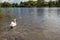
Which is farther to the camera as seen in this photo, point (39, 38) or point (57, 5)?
point (57, 5)

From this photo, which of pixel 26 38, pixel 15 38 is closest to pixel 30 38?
pixel 26 38

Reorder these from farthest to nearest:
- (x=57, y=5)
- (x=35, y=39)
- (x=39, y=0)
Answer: (x=57, y=5)
(x=39, y=0)
(x=35, y=39)

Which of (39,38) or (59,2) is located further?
(59,2)

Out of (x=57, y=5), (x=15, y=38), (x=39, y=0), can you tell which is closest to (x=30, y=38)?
(x=15, y=38)

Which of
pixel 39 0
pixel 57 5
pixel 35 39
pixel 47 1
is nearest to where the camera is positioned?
pixel 35 39

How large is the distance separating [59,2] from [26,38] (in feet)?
101

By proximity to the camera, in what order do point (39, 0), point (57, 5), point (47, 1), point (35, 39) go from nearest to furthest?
point (35, 39), point (39, 0), point (47, 1), point (57, 5)

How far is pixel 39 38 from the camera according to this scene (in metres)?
6.91

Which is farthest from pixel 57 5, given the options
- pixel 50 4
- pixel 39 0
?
pixel 39 0

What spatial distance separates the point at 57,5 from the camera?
38.8 m

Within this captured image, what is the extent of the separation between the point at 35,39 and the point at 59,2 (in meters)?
30.9

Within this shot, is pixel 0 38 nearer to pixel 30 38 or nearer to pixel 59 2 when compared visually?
pixel 30 38

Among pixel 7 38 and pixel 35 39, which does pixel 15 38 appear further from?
pixel 35 39

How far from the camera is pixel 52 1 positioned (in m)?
37.2
